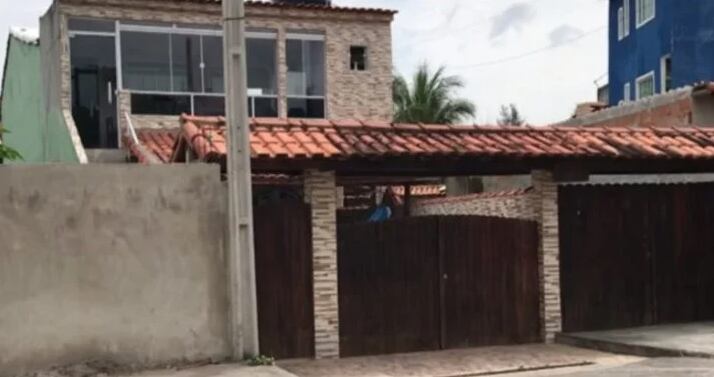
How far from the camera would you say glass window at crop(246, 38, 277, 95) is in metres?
20.7

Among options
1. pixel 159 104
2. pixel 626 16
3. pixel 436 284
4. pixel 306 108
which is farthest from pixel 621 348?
pixel 626 16

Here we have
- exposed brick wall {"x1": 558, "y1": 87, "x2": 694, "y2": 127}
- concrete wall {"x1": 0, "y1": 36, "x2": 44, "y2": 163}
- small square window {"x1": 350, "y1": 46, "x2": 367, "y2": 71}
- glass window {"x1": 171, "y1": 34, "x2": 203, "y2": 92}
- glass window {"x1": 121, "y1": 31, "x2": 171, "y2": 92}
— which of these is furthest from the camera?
concrete wall {"x1": 0, "y1": 36, "x2": 44, "y2": 163}

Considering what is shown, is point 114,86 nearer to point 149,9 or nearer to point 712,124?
point 149,9

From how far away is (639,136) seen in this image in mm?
13109

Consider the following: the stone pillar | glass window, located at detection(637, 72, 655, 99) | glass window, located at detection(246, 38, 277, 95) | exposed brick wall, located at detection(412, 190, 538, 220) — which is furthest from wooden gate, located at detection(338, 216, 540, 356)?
glass window, located at detection(637, 72, 655, 99)

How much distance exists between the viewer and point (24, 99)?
23953mm

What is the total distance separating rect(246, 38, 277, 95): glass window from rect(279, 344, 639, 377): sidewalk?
1054cm

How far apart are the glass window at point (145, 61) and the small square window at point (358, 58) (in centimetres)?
425

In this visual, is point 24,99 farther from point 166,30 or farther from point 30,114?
point 166,30

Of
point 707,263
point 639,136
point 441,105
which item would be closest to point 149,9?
point 639,136

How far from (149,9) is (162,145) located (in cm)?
325

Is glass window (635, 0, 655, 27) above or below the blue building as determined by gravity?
above

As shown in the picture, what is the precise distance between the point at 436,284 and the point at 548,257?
1681mm

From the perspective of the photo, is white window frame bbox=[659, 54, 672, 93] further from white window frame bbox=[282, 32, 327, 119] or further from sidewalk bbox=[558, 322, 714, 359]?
sidewalk bbox=[558, 322, 714, 359]
